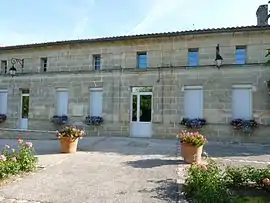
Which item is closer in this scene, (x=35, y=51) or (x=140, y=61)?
(x=140, y=61)

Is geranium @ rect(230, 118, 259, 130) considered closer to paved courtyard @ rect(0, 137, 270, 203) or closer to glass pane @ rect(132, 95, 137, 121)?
paved courtyard @ rect(0, 137, 270, 203)

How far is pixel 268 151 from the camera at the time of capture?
1124 centimetres

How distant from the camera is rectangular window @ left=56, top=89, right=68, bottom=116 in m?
16.8

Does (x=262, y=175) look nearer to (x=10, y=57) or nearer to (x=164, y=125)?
(x=164, y=125)

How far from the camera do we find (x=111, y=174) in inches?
284

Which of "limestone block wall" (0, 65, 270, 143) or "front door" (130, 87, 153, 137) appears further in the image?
"front door" (130, 87, 153, 137)

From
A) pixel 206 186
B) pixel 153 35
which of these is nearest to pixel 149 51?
pixel 153 35

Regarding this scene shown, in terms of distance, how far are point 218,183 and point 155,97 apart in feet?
32.5

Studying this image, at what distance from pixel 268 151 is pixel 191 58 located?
583cm


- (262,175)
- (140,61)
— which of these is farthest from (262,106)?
(262,175)

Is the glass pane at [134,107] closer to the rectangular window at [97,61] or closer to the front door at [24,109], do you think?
the rectangular window at [97,61]

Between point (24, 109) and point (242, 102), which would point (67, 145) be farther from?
point (24, 109)

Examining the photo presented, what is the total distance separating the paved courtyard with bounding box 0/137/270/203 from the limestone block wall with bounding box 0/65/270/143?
2.31 metres

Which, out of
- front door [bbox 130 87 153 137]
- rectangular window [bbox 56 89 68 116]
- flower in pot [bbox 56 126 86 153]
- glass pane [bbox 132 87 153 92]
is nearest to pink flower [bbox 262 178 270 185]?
flower in pot [bbox 56 126 86 153]
